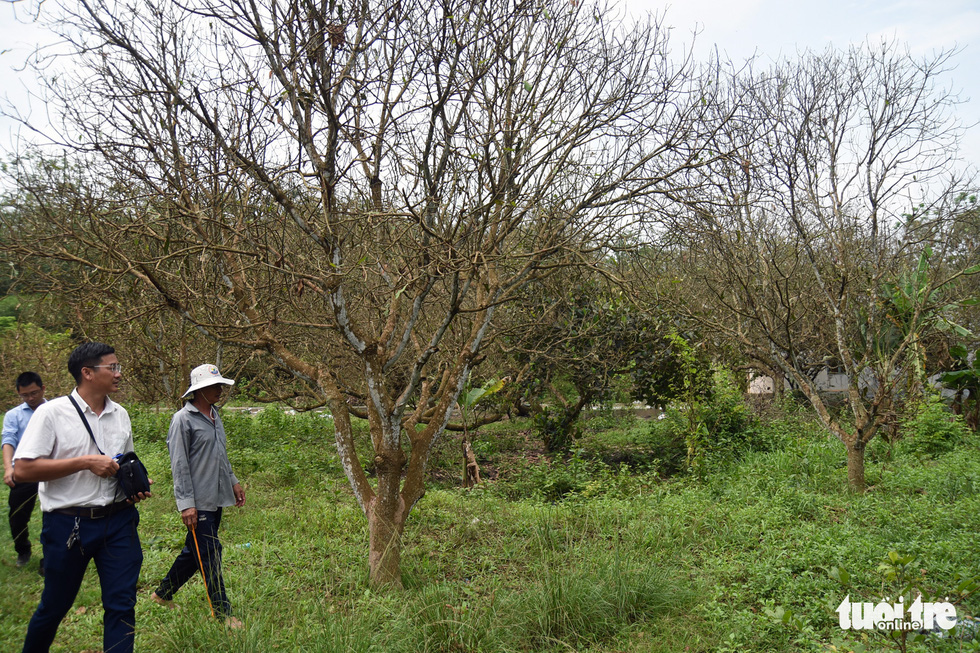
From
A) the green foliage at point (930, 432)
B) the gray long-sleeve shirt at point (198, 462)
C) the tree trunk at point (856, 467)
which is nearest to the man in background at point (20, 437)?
the gray long-sleeve shirt at point (198, 462)

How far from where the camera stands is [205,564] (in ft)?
13.0

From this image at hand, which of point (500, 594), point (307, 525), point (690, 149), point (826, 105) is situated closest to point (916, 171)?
point (826, 105)

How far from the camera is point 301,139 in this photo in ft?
14.0

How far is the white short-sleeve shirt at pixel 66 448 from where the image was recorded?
3.12 metres

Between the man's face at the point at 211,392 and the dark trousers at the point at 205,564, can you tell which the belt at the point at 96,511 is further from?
the man's face at the point at 211,392

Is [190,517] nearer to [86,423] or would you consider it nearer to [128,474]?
[128,474]

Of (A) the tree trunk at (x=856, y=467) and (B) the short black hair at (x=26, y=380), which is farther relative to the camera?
(A) the tree trunk at (x=856, y=467)

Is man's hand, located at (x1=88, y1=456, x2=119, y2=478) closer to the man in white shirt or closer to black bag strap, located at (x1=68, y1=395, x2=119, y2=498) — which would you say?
the man in white shirt

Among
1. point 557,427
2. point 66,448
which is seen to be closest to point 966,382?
point 557,427

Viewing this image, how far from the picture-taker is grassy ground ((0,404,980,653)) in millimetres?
3752

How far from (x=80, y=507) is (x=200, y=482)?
91cm

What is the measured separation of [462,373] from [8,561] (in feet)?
13.4

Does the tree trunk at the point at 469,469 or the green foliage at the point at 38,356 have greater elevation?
the green foliage at the point at 38,356

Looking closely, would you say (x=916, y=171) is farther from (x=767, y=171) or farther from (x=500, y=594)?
(x=500, y=594)
